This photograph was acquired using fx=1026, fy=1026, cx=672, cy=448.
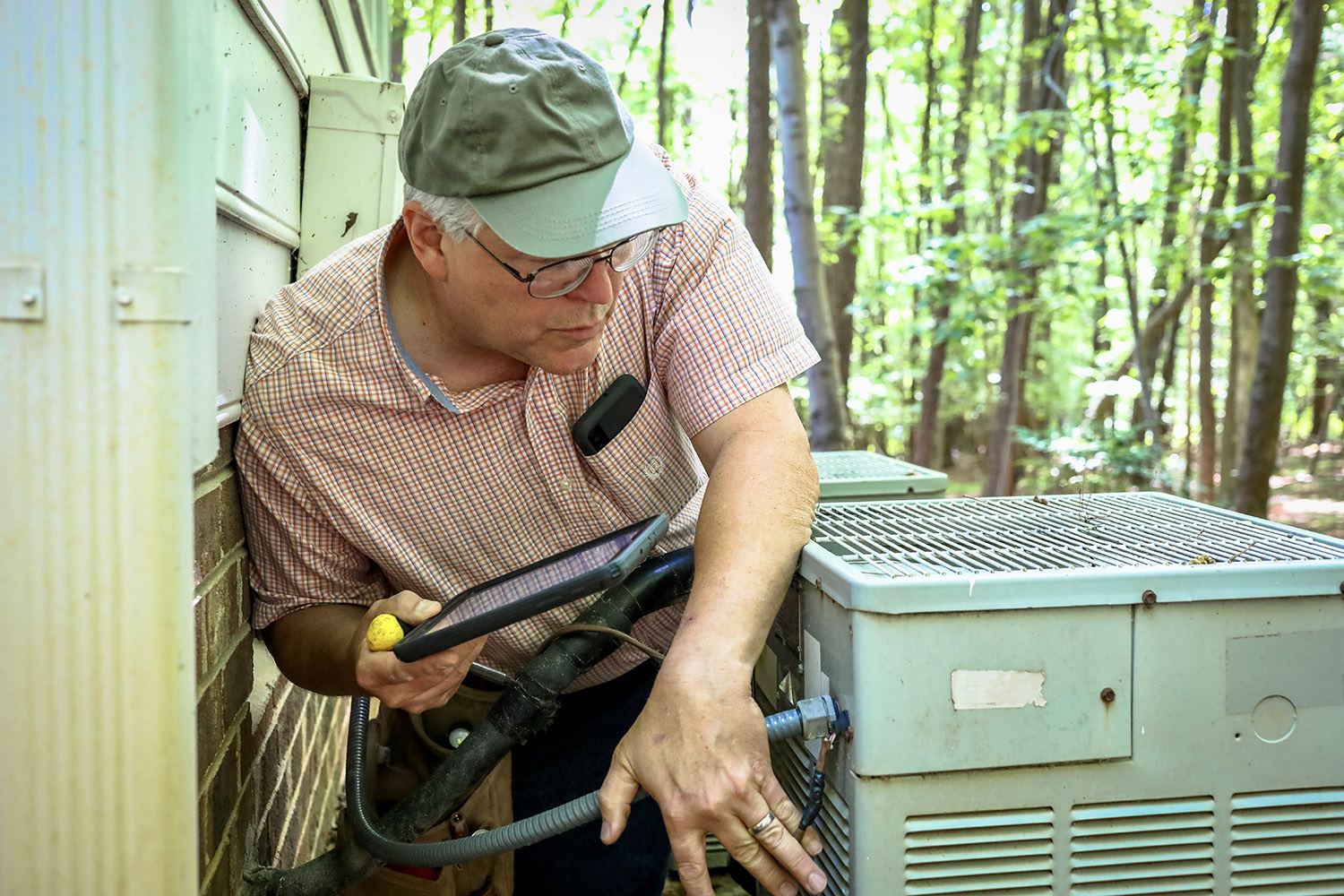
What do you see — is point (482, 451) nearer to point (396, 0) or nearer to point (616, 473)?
point (616, 473)

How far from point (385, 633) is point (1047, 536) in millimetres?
973

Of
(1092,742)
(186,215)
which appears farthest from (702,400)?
(186,215)

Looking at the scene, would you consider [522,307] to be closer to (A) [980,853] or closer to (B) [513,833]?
(B) [513,833]

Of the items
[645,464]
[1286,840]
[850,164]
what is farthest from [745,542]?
[850,164]

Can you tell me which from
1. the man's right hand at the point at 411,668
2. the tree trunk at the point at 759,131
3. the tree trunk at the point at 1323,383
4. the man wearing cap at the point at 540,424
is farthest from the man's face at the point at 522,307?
the tree trunk at the point at 1323,383

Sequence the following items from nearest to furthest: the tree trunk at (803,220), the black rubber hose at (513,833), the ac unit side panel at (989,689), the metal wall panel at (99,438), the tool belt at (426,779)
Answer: the metal wall panel at (99,438), the ac unit side panel at (989,689), the black rubber hose at (513,833), the tool belt at (426,779), the tree trunk at (803,220)

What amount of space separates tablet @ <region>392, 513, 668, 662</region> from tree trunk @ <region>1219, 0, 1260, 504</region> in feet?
18.5

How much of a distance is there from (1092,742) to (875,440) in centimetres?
1547

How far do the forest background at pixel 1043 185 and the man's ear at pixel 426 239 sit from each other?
10.9 feet

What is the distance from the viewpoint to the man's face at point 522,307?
5.14 feet

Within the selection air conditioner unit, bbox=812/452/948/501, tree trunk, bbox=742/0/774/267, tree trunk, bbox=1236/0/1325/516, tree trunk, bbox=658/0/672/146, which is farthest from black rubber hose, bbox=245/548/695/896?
tree trunk, bbox=1236/0/1325/516

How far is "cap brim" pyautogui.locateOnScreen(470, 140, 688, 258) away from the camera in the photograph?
4.88ft

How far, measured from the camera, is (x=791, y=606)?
5.07 feet

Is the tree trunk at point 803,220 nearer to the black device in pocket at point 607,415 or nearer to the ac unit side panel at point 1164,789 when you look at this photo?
the black device in pocket at point 607,415
